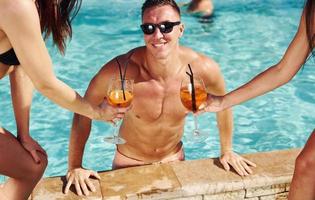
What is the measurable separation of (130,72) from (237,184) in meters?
1.17

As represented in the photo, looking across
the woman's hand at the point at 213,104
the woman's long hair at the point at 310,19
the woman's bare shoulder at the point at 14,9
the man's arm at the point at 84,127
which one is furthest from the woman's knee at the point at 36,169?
the woman's long hair at the point at 310,19

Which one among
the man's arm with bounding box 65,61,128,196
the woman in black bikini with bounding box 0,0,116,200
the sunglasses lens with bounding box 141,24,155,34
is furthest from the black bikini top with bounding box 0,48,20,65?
the sunglasses lens with bounding box 141,24,155,34

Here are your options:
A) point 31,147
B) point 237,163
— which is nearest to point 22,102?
point 31,147

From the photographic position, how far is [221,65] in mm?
8133

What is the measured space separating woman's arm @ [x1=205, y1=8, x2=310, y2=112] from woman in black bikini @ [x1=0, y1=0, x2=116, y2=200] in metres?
0.82

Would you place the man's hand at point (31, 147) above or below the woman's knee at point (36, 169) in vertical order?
above

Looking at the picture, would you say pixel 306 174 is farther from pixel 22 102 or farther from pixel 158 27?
pixel 22 102

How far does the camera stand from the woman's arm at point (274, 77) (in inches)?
128

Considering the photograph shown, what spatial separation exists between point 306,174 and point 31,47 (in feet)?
5.48

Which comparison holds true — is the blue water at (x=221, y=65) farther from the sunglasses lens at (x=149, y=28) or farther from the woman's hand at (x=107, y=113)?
the woman's hand at (x=107, y=113)

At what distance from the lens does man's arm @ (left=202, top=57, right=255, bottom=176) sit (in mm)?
3572

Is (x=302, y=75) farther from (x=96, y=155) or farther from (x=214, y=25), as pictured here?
(x=96, y=155)

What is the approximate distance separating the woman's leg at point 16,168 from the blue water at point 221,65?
110 inches

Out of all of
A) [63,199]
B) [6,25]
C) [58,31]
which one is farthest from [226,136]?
[6,25]
